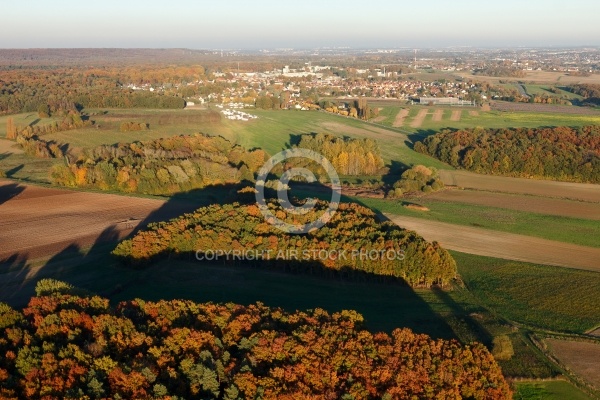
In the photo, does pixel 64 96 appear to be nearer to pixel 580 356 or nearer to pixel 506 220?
pixel 506 220

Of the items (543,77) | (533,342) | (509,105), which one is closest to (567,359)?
(533,342)

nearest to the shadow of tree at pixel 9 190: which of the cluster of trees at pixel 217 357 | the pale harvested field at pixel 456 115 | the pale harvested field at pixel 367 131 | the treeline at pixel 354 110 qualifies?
the cluster of trees at pixel 217 357

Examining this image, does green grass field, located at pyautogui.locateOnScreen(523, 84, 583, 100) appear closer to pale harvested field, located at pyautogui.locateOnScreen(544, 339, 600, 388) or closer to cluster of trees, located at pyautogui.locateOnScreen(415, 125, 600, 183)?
cluster of trees, located at pyautogui.locateOnScreen(415, 125, 600, 183)

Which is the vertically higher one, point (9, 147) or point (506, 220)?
point (9, 147)

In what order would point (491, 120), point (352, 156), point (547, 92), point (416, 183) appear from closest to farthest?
point (416, 183) → point (352, 156) → point (491, 120) → point (547, 92)

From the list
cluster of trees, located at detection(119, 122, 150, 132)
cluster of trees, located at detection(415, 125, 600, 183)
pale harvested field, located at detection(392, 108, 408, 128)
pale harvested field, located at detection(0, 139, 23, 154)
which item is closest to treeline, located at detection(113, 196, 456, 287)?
cluster of trees, located at detection(415, 125, 600, 183)

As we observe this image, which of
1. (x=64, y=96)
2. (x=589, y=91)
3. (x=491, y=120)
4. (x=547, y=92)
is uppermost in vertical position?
(x=589, y=91)

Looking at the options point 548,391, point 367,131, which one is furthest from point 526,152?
point 548,391
